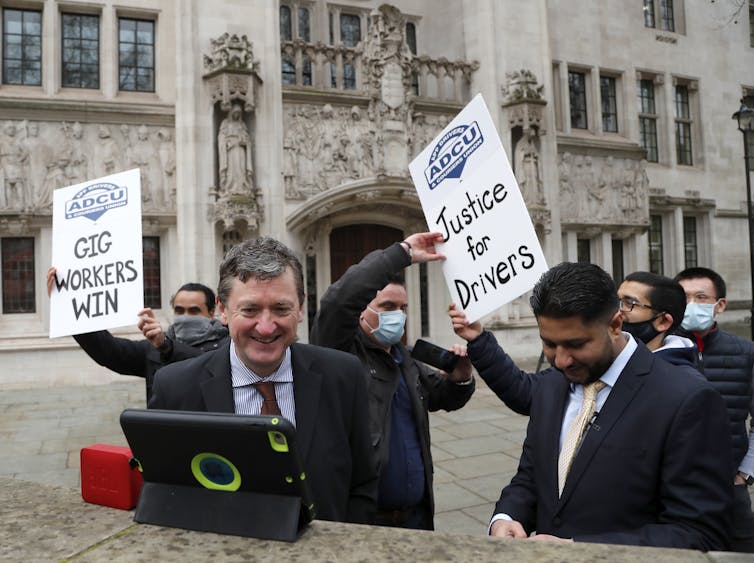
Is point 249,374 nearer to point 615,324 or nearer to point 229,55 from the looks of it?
point 615,324

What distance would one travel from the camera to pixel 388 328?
288 centimetres

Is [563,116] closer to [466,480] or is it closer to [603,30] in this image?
[603,30]

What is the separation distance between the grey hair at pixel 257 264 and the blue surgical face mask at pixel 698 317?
2.71m

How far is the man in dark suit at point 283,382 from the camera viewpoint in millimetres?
1938

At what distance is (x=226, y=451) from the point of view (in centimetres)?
124

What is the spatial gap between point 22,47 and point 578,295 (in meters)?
12.8

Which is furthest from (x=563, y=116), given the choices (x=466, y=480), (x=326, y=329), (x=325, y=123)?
(x=326, y=329)

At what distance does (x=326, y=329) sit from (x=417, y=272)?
11.0 meters

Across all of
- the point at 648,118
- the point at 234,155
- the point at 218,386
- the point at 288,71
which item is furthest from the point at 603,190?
the point at 218,386

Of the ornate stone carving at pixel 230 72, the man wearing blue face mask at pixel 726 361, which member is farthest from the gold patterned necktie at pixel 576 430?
the ornate stone carving at pixel 230 72

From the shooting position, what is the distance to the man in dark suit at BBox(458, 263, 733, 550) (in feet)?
5.59

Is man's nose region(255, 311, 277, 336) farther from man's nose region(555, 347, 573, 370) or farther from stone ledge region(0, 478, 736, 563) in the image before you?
man's nose region(555, 347, 573, 370)

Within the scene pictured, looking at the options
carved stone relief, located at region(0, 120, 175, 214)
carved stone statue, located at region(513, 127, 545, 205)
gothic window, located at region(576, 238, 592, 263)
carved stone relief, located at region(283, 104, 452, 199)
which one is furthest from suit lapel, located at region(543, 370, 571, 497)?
gothic window, located at region(576, 238, 592, 263)

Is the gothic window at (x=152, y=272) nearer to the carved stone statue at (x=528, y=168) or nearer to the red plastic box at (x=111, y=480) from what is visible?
the carved stone statue at (x=528, y=168)
